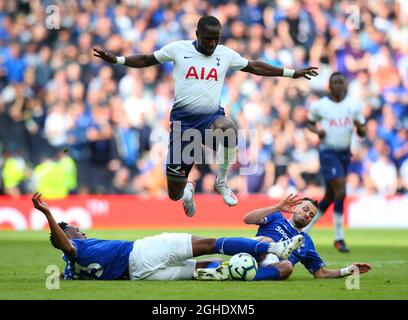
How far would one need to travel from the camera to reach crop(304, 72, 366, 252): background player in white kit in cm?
1844

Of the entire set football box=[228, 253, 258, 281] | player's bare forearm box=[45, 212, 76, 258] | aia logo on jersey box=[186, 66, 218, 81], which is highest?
aia logo on jersey box=[186, 66, 218, 81]

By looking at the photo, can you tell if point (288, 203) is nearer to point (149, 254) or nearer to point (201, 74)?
point (149, 254)

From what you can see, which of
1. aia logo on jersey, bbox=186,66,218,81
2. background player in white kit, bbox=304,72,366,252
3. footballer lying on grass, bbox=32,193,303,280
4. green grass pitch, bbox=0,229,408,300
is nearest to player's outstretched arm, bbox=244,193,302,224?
footballer lying on grass, bbox=32,193,303,280

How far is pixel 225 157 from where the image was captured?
1384 cm

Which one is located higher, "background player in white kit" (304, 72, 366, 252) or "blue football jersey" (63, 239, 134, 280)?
"background player in white kit" (304, 72, 366, 252)

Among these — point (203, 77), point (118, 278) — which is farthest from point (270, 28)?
point (118, 278)

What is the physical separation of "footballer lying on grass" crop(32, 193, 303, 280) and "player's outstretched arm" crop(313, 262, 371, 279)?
37.2 inches

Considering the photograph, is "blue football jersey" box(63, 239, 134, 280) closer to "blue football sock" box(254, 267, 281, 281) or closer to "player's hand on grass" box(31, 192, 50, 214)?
"player's hand on grass" box(31, 192, 50, 214)

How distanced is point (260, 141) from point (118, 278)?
45.5ft

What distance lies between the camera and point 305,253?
12406mm

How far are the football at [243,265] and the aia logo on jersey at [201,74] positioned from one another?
293cm

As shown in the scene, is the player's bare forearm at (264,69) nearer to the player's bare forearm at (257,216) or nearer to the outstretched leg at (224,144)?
the outstretched leg at (224,144)

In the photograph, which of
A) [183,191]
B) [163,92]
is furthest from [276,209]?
[163,92]
